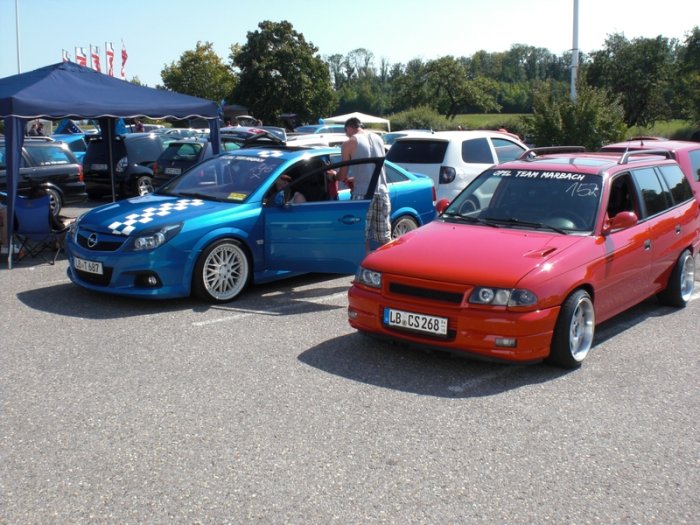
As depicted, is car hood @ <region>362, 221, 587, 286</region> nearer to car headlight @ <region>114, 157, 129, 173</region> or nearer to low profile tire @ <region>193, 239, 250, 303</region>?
low profile tire @ <region>193, 239, 250, 303</region>

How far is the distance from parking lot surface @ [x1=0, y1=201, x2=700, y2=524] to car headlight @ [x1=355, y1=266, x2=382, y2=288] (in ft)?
1.87

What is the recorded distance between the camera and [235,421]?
4.74 m

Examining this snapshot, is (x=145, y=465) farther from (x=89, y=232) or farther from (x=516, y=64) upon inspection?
(x=516, y=64)

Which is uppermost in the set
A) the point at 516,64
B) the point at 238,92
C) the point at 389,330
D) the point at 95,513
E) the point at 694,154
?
the point at 516,64

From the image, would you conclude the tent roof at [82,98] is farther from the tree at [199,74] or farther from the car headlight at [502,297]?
the tree at [199,74]

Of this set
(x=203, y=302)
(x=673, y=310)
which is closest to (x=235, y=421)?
(x=203, y=302)

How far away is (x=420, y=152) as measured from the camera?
1245 cm

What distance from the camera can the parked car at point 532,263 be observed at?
5445 mm

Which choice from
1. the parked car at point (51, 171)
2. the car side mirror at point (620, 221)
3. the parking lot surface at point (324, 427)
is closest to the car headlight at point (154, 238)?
the parking lot surface at point (324, 427)

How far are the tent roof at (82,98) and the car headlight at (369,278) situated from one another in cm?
560

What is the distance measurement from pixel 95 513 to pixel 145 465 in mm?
522

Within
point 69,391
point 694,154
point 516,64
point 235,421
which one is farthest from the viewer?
point 516,64

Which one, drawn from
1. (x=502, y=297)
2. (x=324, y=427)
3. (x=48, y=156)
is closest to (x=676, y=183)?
(x=502, y=297)

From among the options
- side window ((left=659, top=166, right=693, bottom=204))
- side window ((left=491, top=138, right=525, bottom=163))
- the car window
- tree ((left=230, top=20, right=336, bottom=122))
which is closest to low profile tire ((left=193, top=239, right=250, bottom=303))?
side window ((left=659, top=166, right=693, bottom=204))
